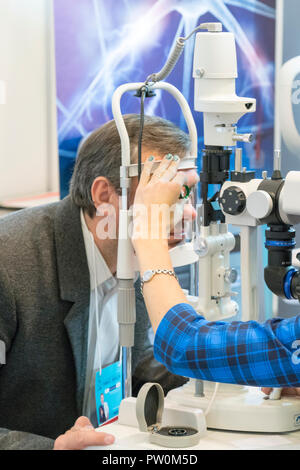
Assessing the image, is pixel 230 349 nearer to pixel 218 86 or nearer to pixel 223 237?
pixel 223 237

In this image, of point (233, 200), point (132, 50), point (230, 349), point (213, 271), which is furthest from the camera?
point (132, 50)

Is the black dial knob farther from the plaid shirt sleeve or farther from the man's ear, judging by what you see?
the man's ear

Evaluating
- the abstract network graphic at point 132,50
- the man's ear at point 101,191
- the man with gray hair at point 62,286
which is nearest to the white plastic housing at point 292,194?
the man with gray hair at point 62,286

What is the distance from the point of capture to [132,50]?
2.44 m

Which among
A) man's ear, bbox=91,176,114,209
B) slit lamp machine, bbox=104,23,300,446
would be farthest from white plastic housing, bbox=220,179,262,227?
man's ear, bbox=91,176,114,209

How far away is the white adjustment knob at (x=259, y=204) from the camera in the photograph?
4.05 ft

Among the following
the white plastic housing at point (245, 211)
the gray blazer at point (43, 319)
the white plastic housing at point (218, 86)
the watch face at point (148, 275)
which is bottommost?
the gray blazer at point (43, 319)

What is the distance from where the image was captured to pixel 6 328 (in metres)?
1.52

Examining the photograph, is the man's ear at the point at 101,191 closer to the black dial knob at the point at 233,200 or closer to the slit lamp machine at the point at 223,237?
the slit lamp machine at the point at 223,237

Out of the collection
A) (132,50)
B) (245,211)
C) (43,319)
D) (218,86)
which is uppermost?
(132,50)

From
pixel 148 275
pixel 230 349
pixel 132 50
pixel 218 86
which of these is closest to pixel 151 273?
pixel 148 275

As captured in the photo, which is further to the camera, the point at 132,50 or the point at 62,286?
the point at 132,50

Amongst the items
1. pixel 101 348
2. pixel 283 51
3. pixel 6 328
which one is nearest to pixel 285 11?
pixel 283 51

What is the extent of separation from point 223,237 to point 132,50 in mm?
1223
